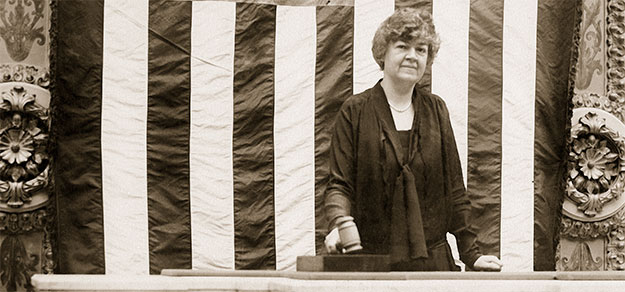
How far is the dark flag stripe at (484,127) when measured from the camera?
6801 millimetres

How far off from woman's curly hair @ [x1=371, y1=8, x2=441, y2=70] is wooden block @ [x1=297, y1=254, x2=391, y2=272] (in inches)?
39.6

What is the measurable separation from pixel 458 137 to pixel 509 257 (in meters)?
0.71

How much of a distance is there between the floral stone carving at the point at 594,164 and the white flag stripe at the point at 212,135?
199cm

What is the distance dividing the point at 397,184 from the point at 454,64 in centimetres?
186

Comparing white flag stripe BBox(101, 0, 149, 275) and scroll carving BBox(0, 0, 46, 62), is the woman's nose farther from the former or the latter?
scroll carving BBox(0, 0, 46, 62)

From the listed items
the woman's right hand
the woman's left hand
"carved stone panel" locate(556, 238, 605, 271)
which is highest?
the woman's right hand

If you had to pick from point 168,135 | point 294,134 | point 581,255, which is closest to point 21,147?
point 168,135

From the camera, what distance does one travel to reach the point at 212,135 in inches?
264

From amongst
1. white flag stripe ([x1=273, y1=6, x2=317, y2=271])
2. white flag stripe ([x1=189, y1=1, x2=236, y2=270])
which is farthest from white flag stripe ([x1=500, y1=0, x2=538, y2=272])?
white flag stripe ([x1=189, y1=1, x2=236, y2=270])

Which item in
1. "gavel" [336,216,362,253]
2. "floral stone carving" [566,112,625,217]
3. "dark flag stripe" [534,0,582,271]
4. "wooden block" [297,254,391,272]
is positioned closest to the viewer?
"wooden block" [297,254,391,272]

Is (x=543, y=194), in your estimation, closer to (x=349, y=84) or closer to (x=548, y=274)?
(x=349, y=84)

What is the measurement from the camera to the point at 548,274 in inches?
179

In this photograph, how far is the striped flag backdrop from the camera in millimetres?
6629

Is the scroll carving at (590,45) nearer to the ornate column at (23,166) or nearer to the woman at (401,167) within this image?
the woman at (401,167)
